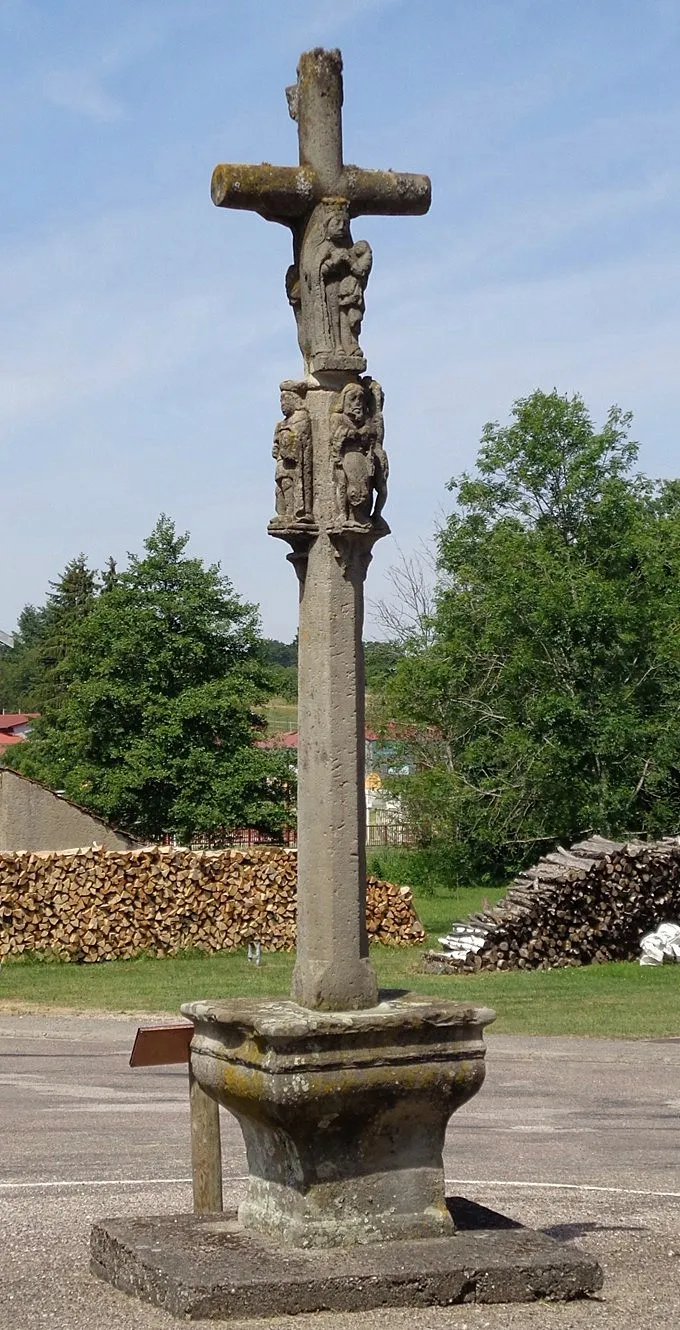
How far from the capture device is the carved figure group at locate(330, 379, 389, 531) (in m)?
7.02

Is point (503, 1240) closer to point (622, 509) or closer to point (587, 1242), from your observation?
point (587, 1242)

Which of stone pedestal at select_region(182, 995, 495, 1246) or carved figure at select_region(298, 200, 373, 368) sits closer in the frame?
stone pedestal at select_region(182, 995, 495, 1246)

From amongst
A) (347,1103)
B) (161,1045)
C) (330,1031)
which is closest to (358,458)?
(330,1031)

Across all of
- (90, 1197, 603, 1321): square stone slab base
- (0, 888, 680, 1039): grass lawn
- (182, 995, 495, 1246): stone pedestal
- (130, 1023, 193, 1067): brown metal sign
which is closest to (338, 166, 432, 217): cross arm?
(182, 995, 495, 1246): stone pedestal

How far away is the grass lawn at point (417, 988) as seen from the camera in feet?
59.1

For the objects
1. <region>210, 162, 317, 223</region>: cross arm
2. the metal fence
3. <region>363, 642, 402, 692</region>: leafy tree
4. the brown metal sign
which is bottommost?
the brown metal sign

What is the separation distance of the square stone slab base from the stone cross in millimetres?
960

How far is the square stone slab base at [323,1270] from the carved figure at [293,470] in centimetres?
286

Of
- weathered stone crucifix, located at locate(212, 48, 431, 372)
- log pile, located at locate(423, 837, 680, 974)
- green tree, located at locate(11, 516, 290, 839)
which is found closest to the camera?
weathered stone crucifix, located at locate(212, 48, 431, 372)

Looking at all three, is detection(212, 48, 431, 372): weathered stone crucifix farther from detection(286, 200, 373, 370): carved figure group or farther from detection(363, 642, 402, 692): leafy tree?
detection(363, 642, 402, 692): leafy tree

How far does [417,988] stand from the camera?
1991cm

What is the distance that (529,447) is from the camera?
3916 cm

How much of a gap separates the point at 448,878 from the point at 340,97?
34740 mm

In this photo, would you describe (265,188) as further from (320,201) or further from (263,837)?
(263,837)
